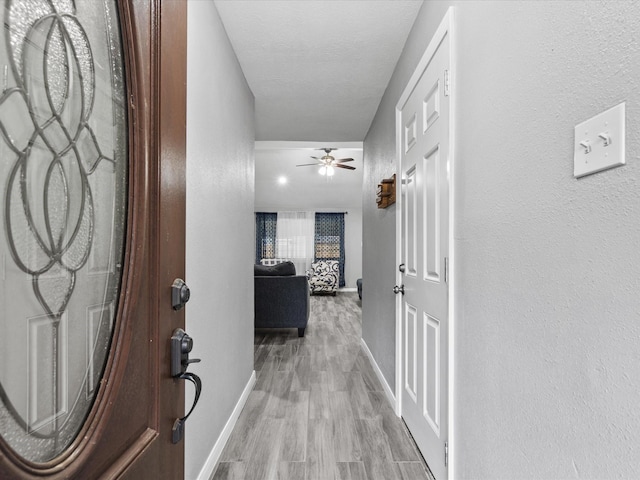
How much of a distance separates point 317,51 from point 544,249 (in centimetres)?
211

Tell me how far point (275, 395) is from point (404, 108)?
224cm

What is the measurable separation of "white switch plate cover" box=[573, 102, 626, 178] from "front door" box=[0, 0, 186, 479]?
82 centimetres

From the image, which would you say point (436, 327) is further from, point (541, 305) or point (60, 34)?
point (60, 34)

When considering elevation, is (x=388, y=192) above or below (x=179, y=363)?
above

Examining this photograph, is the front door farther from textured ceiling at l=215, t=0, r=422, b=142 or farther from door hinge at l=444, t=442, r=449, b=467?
textured ceiling at l=215, t=0, r=422, b=142

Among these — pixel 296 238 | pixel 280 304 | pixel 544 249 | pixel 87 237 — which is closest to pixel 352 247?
pixel 296 238

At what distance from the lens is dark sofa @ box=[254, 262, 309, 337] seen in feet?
16.3

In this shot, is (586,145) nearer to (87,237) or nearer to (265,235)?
(87,237)

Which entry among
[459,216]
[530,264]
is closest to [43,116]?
[530,264]

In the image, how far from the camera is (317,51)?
2539 millimetres

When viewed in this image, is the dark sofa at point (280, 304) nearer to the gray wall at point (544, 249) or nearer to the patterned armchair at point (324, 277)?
the gray wall at point (544, 249)

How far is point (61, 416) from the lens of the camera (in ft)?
1.58

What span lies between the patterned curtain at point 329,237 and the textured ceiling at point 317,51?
6.41 meters

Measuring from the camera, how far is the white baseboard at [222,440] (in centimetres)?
181
